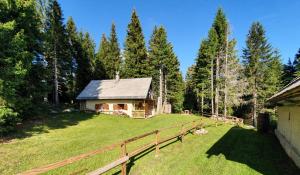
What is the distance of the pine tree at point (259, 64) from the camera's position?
3359 centimetres

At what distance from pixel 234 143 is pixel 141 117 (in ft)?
57.5

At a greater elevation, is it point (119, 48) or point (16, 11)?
point (119, 48)

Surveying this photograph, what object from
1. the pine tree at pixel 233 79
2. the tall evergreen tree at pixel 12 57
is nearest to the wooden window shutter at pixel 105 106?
the tall evergreen tree at pixel 12 57

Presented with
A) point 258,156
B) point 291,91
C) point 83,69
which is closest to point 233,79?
point 258,156

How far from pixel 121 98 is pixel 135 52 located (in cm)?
1252

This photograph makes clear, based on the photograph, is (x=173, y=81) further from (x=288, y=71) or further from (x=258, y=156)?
(x=258, y=156)

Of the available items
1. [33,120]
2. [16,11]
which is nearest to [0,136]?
[33,120]

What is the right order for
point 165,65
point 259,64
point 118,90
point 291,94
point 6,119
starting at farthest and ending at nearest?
point 165,65 < point 259,64 < point 118,90 < point 6,119 < point 291,94

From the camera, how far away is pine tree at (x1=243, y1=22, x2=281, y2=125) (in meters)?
33.6

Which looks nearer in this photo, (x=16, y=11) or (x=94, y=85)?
(x=16, y=11)

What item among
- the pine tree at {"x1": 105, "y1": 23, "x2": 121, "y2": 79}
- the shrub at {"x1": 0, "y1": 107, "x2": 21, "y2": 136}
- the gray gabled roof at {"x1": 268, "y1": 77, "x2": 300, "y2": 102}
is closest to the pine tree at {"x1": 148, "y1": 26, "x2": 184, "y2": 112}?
the pine tree at {"x1": 105, "y1": 23, "x2": 121, "y2": 79}

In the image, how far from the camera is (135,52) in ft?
131

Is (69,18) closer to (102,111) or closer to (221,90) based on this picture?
(102,111)

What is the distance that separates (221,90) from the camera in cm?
3300
